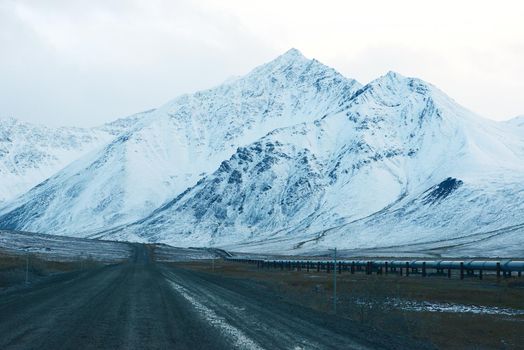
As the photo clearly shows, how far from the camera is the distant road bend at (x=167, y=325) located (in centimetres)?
1788

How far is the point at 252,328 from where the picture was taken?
834 inches

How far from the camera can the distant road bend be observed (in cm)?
1788

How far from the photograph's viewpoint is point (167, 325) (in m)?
21.5

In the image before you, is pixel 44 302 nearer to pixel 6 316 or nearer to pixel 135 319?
pixel 6 316

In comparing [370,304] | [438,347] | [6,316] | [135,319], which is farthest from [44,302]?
[438,347]

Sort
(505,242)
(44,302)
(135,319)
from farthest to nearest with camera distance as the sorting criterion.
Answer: (505,242), (44,302), (135,319)

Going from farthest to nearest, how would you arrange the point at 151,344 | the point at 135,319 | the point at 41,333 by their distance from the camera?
the point at 135,319
the point at 41,333
the point at 151,344

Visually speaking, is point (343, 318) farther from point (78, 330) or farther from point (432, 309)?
point (78, 330)

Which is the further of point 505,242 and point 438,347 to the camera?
point 505,242

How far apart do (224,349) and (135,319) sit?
7047mm

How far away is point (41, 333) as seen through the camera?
63.4 ft

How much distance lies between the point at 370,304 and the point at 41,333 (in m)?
13.5

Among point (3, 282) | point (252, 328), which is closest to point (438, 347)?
point (252, 328)

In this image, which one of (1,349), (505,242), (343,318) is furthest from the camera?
(505,242)
